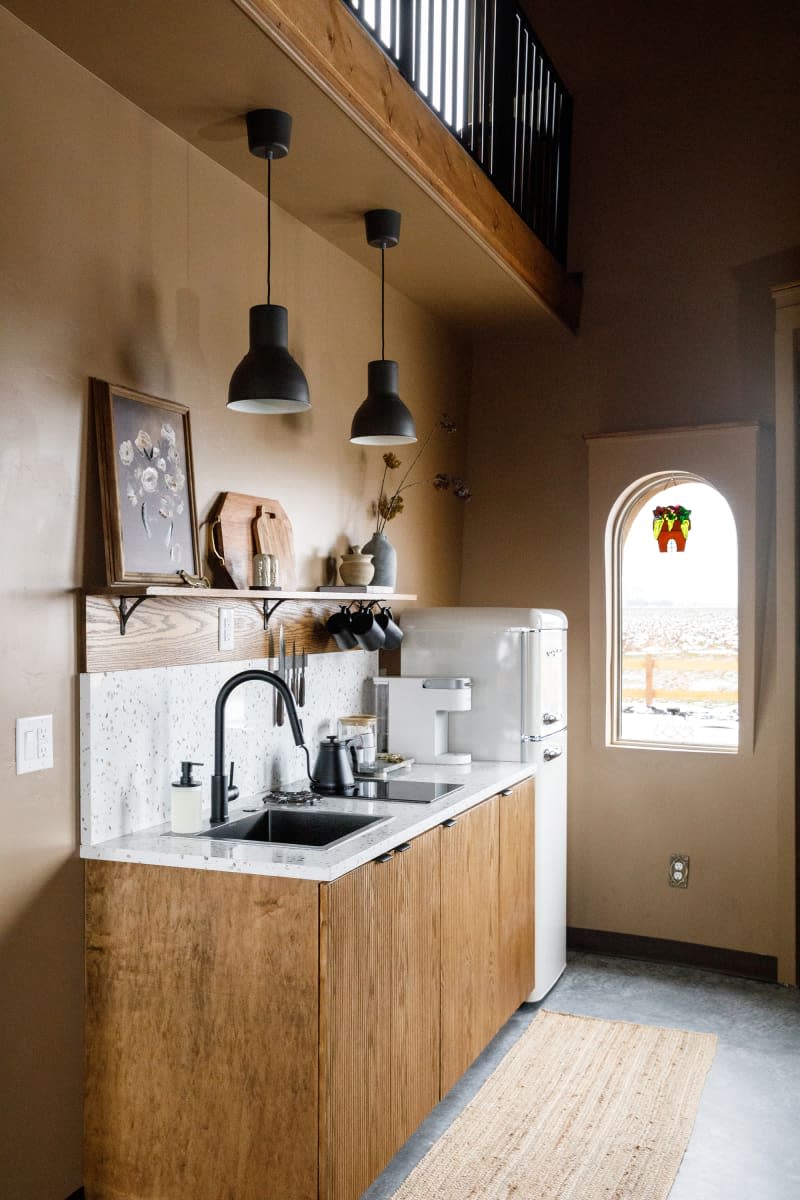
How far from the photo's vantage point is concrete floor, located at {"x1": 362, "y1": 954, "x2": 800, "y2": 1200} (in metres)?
2.69

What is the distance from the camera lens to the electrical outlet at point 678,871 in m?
4.34

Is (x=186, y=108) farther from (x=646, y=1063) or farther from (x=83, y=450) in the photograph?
(x=646, y=1063)

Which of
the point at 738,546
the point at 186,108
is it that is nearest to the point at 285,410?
the point at 186,108

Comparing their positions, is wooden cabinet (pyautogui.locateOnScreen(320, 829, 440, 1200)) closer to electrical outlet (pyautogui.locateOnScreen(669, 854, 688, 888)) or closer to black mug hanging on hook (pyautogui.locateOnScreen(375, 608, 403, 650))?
black mug hanging on hook (pyautogui.locateOnScreen(375, 608, 403, 650))

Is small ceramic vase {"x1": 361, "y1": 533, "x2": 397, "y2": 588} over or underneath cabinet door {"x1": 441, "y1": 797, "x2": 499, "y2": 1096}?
over

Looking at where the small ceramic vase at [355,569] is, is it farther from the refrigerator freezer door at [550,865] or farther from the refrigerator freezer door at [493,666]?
the refrigerator freezer door at [550,865]

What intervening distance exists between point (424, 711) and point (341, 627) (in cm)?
49

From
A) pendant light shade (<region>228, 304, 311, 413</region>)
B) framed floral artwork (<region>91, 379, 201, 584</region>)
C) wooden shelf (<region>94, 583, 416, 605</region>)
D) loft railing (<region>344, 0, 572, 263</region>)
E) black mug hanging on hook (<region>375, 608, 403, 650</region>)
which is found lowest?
black mug hanging on hook (<region>375, 608, 403, 650</region>)

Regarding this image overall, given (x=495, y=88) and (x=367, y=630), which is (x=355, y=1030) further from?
(x=495, y=88)

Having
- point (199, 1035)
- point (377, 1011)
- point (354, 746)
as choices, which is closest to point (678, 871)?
point (354, 746)

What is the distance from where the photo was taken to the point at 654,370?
4.47 meters

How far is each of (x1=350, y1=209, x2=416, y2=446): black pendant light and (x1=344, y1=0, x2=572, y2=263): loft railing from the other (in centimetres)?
37

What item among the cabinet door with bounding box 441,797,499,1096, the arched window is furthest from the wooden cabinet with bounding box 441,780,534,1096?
the arched window

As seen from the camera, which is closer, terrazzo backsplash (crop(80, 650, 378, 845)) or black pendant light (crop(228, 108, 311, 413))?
terrazzo backsplash (crop(80, 650, 378, 845))
